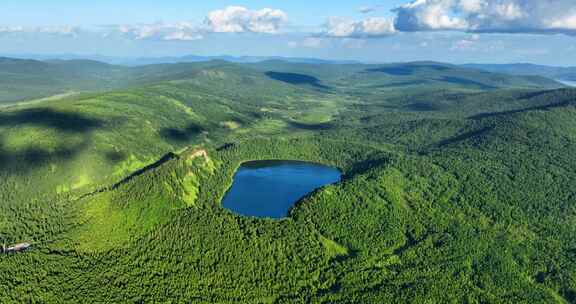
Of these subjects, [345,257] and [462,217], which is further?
[462,217]

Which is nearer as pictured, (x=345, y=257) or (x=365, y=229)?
(x=345, y=257)

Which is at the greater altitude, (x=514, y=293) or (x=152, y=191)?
(x=152, y=191)

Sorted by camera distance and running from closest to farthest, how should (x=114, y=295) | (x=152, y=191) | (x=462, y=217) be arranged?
(x=114, y=295), (x=152, y=191), (x=462, y=217)

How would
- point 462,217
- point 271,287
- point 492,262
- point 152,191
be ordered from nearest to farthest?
point 271,287 < point 492,262 < point 152,191 < point 462,217

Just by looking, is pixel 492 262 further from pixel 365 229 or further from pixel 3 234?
pixel 3 234

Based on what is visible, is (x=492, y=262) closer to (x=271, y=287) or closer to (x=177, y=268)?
(x=271, y=287)

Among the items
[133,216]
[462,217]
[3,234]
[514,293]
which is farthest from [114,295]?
[462,217]

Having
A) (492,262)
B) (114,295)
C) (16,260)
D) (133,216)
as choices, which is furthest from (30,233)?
(492,262)

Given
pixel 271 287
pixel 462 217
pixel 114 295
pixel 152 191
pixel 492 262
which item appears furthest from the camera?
pixel 462 217

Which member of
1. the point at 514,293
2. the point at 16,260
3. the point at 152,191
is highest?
the point at 152,191
